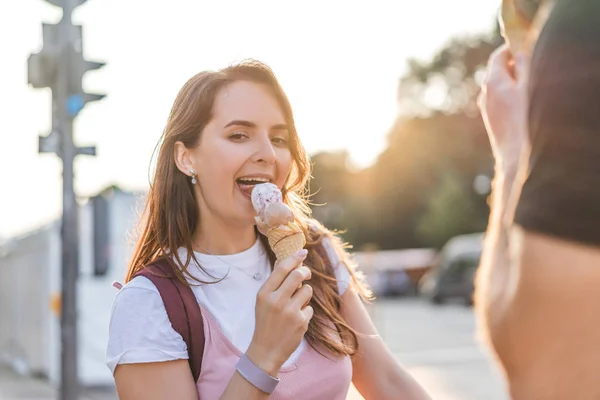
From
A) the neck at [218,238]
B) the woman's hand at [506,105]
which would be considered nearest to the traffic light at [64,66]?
the neck at [218,238]

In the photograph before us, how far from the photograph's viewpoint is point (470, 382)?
1280 cm

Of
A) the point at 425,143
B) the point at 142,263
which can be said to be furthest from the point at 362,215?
the point at 142,263

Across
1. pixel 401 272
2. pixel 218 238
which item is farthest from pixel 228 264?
pixel 401 272

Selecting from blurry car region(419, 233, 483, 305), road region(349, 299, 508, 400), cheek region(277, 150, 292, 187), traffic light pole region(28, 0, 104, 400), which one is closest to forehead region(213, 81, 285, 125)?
cheek region(277, 150, 292, 187)

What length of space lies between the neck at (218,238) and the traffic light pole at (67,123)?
5.11 m

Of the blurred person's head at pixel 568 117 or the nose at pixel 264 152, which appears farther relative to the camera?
the nose at pixel 264 152

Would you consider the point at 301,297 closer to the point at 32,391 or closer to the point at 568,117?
the point at 568,117

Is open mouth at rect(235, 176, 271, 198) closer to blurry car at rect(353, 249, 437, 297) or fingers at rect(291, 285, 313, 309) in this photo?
fingers at rect(291, 285, 313, 309)

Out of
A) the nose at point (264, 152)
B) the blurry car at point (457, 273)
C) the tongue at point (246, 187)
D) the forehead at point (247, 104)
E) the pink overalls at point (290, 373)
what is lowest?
the blurry car at point (457, 273)

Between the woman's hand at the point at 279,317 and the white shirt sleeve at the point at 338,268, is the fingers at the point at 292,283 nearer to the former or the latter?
the woman's hand at the point at 279,317

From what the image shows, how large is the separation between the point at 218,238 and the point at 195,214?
0.11 meters

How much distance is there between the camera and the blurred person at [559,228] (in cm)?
102

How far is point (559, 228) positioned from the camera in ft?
3.36

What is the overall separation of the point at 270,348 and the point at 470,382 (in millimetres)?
11341
